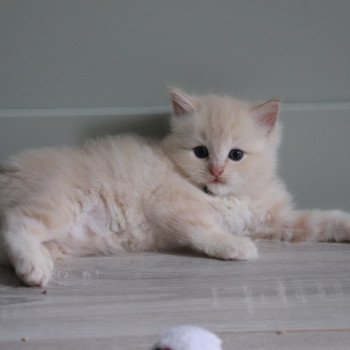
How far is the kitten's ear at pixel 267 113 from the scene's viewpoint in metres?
1.88

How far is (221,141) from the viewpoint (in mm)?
1854

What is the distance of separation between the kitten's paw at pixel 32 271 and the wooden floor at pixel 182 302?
2 centimetres

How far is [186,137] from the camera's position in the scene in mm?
1900

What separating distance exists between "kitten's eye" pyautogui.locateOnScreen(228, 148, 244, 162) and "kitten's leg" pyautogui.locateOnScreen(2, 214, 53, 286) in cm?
66

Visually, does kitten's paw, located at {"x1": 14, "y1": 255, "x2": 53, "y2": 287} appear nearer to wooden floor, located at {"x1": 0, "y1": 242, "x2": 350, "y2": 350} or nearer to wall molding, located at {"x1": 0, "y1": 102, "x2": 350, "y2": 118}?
wooden floor, located at {"x1": 0, "y1": 242, "x2": 350, "y2": 350}

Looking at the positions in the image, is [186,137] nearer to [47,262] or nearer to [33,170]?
[33,170]

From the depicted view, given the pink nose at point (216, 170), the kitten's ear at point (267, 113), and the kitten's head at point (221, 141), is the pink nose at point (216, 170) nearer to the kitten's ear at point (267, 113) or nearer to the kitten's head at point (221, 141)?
the kitten's head at point (221, 141)

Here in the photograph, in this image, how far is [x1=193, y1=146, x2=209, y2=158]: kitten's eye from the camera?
1896mm

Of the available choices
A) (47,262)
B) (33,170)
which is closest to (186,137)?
(33,170)

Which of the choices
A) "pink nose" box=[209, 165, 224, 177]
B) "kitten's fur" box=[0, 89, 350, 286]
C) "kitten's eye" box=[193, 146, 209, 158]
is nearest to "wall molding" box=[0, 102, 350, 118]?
"kitten's fur" box=[0, 89, 350, 286]

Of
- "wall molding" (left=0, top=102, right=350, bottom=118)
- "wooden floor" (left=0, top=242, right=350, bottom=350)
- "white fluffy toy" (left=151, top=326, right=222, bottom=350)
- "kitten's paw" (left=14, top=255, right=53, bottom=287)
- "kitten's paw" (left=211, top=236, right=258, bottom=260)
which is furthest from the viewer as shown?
"wall molding" (left=0, top=102, right=350, bottom=118)

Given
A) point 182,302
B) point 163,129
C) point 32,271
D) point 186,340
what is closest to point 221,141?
point 163,129

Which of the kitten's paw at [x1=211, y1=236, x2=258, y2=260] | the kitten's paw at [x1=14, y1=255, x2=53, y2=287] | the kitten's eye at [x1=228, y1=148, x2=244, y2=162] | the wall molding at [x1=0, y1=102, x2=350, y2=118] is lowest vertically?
the kitten's paw at [x1=211, y1=236, x2=258, y2=260]

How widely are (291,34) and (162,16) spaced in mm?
457
